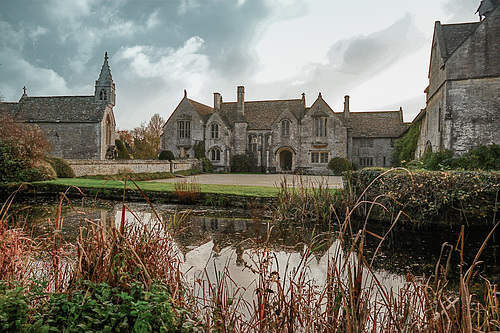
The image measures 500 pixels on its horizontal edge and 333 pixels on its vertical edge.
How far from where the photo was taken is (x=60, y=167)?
18797 millimetres

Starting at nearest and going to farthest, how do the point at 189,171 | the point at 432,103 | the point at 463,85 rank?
the point at 463,85 < the point at 432,103 < the point at 189,171

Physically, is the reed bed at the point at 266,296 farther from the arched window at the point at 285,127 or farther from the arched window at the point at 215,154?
the arched window at the point at 215,154

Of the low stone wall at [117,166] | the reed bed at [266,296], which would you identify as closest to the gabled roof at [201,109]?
the low stone wall at [117,166]

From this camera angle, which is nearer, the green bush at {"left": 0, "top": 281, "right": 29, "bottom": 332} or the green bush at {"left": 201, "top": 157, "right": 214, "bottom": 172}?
the green bush at {"left": 0, "top": 281, "right": 29, "bottom": 332}

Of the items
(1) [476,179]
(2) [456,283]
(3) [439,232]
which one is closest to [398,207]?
(3) [439,232]

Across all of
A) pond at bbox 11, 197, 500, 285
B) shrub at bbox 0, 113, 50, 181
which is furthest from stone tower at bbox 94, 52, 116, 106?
pond at bbox 11, 197, 500, 285

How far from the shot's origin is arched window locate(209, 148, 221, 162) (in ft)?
109

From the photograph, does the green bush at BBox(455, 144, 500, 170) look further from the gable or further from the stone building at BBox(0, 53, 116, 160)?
the stone building at BBox(0, 53, 116, 160)

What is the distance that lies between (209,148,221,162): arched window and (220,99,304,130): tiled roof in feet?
11.2

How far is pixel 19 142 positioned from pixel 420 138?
1016 inches

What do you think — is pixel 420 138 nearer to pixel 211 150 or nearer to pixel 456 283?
pixel 211 150

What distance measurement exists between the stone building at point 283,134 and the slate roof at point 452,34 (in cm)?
1186

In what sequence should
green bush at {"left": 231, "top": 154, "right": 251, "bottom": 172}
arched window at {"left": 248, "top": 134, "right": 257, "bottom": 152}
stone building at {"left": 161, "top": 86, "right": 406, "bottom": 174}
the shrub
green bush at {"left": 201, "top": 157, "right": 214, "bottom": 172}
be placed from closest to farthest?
the shrub < stone building at {"left": 161, "top": 86, "right": 406, "bottom": 174} < green bush at {"left": 201, "top": 157, "right": 214, "bottom": 172} < green bush at {"left": 231, "top": 154, "right": 251, "bottom": 172} < arched window at {"left": 248, "top": 134, "right": 257, "bottom": 152}

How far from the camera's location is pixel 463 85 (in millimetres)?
17750
